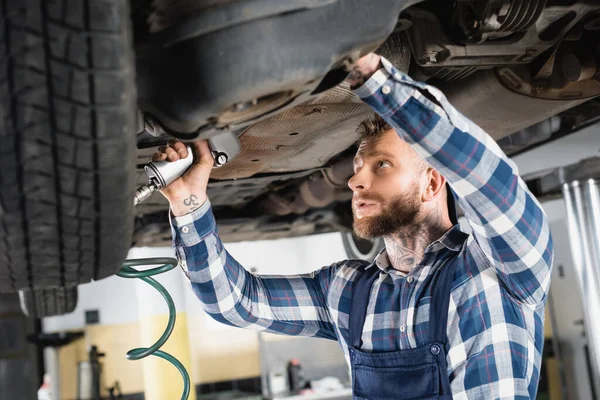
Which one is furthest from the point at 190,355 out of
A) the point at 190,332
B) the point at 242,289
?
the point at 242,289

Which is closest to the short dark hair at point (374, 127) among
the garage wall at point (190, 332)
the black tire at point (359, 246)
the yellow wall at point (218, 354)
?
the black tire at point (359, 246)

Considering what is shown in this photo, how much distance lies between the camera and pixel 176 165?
895 millimetres

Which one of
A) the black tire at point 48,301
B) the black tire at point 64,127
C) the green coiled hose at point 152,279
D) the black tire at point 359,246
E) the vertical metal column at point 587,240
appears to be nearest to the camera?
the black tire at point 64,127

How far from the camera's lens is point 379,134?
3.59ft

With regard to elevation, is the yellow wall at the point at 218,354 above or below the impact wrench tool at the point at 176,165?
below

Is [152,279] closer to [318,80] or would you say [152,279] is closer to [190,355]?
[318,80]

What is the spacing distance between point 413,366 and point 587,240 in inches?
33.6

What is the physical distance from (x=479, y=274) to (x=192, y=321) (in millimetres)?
4887

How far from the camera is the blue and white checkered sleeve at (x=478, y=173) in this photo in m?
0.74

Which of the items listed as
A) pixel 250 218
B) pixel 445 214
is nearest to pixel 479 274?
pixel 445 214

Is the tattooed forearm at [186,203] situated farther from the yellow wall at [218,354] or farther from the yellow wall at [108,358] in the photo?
the yellow wall at [108,358]

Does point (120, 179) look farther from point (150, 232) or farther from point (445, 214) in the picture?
point (150, 232)

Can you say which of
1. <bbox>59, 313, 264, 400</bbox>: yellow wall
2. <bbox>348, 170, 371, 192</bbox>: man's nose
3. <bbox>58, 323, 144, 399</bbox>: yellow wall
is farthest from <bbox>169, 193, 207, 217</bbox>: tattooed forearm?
<bbox>58, 323, 144, 399</bbox>: yellow wall

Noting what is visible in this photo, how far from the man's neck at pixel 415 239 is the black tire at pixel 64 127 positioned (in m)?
0.54
